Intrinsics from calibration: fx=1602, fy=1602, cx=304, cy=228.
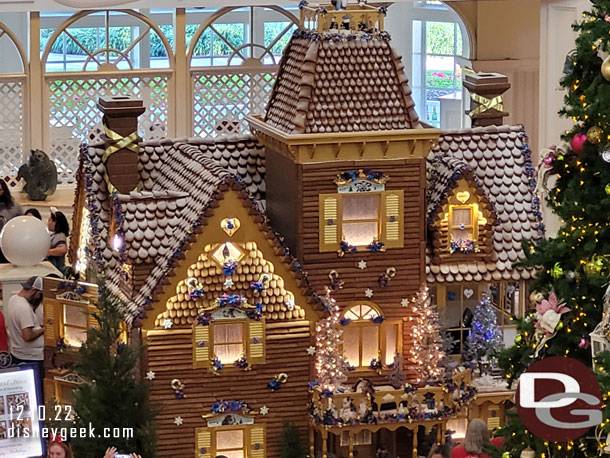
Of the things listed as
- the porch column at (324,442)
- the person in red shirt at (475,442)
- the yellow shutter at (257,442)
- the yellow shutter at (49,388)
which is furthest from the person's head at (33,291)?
the person in red shirt at (475,442)

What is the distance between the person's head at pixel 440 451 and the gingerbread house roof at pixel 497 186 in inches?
49.7

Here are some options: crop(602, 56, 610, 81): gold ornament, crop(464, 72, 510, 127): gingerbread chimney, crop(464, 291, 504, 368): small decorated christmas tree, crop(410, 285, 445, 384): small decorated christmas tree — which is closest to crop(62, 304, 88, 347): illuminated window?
crop(410, 285, 445, 384): small decorated christmas tree

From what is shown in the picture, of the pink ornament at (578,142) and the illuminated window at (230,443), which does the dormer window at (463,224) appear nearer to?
the illuminated window at (230,443)

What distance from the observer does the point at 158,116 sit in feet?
61.1

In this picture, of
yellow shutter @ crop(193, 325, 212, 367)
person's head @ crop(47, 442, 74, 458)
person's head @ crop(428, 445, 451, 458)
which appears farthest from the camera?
yellow shutter @ crop(193, 325, 212, 367)

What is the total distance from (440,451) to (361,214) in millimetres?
1770

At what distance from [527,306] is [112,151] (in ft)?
10.9

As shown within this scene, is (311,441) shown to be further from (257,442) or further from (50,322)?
(50,322)

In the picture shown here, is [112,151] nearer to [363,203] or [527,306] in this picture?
[363,203]

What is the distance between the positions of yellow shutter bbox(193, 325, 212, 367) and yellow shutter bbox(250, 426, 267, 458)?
600 mm

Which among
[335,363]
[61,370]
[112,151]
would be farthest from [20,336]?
[335,363]

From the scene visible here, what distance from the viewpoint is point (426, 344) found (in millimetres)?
11383

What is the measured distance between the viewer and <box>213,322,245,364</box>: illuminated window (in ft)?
35.9

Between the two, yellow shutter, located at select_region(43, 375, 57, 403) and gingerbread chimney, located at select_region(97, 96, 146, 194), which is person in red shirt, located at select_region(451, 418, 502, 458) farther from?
gingerbread chimney, located at select_region(97, 96, 146, 194)
